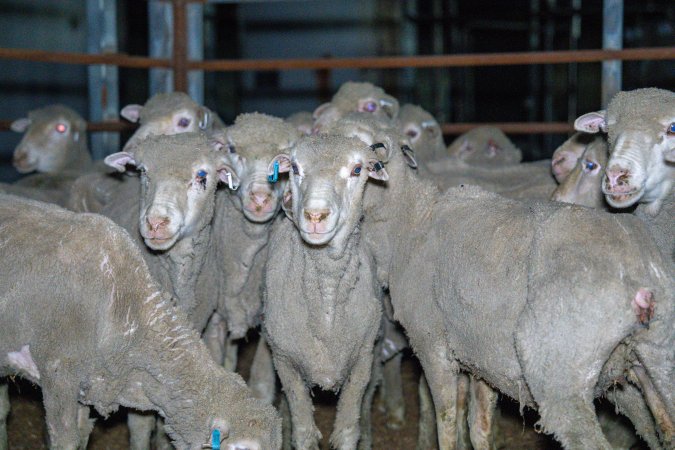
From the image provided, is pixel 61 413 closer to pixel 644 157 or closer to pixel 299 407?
pixel 299 407

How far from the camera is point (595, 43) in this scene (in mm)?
17688

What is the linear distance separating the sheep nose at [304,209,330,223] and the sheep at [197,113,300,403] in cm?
124

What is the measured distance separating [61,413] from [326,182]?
1.59 m

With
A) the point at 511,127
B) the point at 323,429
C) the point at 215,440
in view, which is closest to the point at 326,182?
the point at 215,440

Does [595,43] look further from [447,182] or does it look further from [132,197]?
[132,197]

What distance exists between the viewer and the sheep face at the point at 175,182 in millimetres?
4445

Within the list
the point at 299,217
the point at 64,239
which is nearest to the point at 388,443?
the point at 299,217

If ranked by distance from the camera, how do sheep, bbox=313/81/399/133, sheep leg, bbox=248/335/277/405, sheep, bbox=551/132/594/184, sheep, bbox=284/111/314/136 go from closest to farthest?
sheep leg, bbox=248/335/277/405 → sheep, bbox=551/132/594/184 → sheep, bbox=284/111/314/136 → sheep, bbox=313/81/399/133

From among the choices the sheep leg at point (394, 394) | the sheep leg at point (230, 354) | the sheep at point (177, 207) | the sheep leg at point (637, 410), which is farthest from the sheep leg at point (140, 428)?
the sheep leg at point (637, 410)

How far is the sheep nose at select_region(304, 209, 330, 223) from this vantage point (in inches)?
153

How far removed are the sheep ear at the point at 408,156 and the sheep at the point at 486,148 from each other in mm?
2493

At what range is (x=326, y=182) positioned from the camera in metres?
4.07

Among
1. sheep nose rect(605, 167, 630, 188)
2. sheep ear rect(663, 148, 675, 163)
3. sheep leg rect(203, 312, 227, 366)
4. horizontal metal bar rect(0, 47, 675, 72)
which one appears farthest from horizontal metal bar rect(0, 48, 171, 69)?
sheep ear rect(663, 148, 675, 163)

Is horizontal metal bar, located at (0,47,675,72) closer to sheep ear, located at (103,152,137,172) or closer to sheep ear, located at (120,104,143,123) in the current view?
sheep ear, located at (120,104,143,123)
